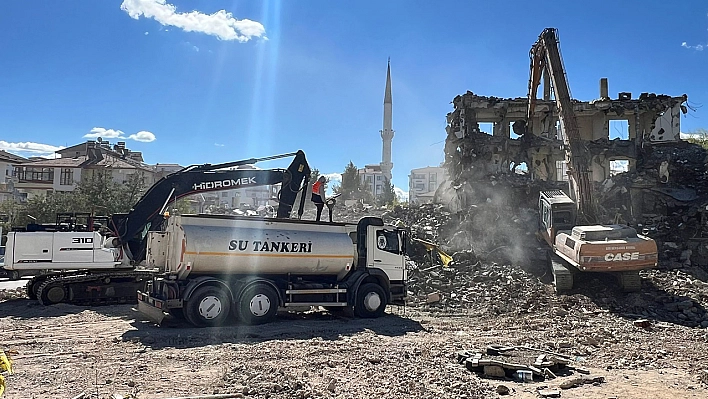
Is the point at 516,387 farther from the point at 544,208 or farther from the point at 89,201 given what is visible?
the point at 89,201

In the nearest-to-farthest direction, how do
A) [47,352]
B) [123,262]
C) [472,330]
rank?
[47,352] < [472,330] < [123,262]

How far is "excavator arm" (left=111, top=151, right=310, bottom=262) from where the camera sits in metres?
15.5

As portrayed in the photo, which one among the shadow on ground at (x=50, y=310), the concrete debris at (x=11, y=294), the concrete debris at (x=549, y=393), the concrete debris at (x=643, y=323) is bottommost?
the concrete debris at (x=549, y=393)

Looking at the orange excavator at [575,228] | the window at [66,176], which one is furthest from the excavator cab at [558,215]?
the window at [66,176]

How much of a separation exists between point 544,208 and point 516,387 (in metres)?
13.3

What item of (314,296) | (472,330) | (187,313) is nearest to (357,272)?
(314,296)

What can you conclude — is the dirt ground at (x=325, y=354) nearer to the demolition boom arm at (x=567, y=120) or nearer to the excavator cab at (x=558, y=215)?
the excavator cab at (x=558, y=215)

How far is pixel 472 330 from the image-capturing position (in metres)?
13.8

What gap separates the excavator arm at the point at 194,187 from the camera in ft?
50.9

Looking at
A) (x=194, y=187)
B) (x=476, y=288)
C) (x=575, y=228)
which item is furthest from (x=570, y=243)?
(x=194, y=187)

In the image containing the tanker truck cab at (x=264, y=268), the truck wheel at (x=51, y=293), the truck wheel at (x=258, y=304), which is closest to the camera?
the tanker truck cab at (x=264, y=268)

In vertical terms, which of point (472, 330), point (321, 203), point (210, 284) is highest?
point (321, 203)

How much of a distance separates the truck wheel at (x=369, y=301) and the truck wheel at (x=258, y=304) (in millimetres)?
2389

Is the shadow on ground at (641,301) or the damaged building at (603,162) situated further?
the damaged building at (603,162)
